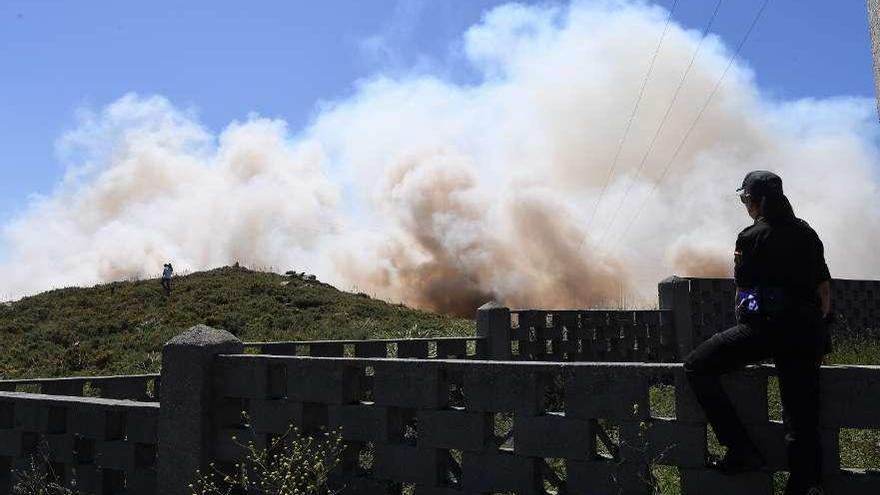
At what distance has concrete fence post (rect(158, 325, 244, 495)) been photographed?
6816 millimetres

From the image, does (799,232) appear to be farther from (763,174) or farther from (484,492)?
(484,492)

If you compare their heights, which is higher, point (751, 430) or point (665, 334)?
point (665, 334)

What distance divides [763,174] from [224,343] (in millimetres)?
4938

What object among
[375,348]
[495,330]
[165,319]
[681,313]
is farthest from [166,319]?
[375,348]

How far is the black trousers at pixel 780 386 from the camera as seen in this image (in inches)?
173

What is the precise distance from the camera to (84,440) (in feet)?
25.0

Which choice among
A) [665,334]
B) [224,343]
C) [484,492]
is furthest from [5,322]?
[484,492]

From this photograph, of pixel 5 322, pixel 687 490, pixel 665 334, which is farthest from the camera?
pixel 5 322

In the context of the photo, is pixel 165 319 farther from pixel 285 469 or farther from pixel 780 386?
pixel 780 386

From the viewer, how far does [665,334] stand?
17.1 meters

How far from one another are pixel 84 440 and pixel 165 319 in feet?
114

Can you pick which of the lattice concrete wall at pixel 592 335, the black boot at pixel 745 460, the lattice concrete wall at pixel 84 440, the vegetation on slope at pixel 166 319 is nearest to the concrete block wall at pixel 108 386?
the lattice concrete wall at pixel 84 440

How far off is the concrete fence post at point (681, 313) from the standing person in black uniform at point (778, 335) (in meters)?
12.6

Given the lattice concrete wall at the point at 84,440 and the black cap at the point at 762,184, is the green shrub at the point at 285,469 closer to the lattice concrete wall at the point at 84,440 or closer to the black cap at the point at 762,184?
the lattice concrete wall at the point at 84,440
